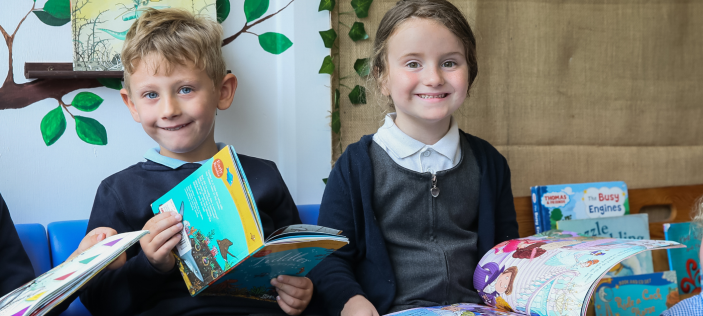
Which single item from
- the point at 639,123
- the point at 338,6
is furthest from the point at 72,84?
the point at 639,123

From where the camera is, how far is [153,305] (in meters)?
1.00

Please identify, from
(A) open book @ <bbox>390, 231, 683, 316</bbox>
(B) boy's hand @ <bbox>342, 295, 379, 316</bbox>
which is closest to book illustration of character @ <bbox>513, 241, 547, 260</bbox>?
(A) open book @ <bbox>390, 231, 683, 316</bbox>

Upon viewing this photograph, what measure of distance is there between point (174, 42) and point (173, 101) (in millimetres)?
112

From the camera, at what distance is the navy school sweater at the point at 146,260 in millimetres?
950

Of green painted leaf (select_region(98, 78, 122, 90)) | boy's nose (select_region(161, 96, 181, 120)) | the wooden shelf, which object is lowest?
boy's nose (select_region(161, 96, 181, 120))

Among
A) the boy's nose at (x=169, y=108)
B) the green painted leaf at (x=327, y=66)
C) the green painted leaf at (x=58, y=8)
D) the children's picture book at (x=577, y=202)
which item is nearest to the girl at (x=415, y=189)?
the green painted leaf at (x=327, y=66)

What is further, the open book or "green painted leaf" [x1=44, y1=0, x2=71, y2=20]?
"green painted leaf" [x1=44, y1=0, x2=71, y2=20]

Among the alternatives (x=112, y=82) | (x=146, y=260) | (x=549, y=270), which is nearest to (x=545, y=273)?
(x=549, y=270)

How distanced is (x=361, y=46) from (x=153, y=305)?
78cm

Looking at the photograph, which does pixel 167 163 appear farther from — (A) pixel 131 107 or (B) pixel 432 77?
(B) pixel 432 77

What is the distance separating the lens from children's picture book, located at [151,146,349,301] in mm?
761

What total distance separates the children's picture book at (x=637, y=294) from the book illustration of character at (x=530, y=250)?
67cm

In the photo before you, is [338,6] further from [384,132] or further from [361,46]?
[384,132]

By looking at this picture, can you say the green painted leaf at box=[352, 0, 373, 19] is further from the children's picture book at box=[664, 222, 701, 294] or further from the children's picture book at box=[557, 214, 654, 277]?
the children's picture book at box=[664, 222, 701, 294]
